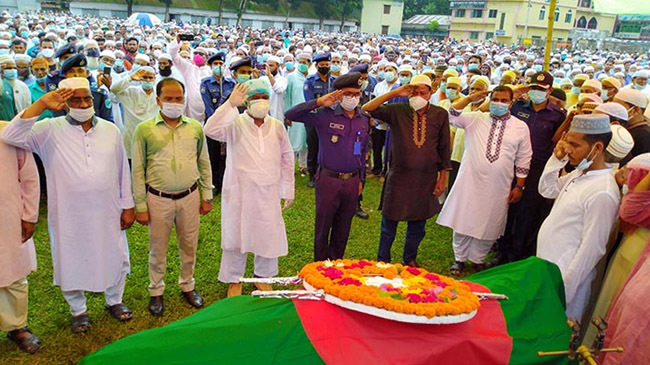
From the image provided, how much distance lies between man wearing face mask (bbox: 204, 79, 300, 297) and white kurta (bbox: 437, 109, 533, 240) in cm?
181

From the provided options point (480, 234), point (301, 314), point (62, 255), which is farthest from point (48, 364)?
point (480, 234)

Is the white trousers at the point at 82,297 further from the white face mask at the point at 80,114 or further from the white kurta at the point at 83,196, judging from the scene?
the white face mask at the point at 80,114

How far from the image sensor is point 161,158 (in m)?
3.50

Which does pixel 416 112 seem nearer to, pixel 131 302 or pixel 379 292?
pixel 379 292

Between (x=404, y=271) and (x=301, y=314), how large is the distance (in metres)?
0.81

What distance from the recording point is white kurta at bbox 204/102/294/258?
3781 millimetres

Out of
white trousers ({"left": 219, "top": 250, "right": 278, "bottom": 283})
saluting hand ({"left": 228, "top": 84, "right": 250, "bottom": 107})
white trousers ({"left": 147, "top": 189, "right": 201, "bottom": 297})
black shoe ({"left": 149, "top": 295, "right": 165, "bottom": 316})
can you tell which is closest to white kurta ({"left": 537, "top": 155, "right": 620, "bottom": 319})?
white trousers ({"left": 219, "top": 250, "right": 278, "bottom": 283})

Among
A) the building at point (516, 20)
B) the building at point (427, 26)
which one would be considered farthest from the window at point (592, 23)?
the building at point (427, 26)

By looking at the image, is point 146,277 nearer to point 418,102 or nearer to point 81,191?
point 81,191

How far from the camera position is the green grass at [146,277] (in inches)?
133

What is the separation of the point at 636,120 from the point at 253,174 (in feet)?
12.3

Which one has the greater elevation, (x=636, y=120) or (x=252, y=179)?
(x=636, y=120)

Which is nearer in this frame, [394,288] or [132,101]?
[394,288]

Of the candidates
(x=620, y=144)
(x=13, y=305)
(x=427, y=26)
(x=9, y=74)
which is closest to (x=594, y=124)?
(x=620, y=144)
